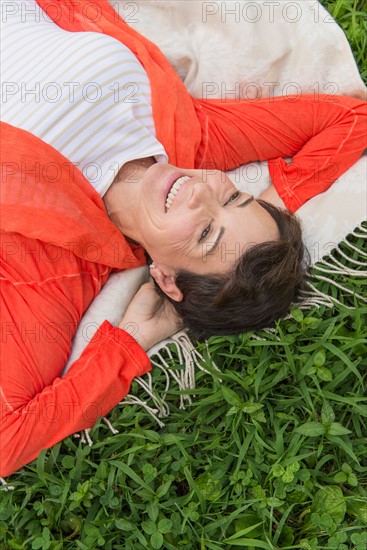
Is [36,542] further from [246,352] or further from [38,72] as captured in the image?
[38,72]

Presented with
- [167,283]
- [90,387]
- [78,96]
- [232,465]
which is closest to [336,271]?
[167,283]

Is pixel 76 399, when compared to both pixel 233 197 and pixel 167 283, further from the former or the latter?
pixel 233 197

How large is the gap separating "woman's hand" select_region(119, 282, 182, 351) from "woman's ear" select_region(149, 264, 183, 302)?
0.45 ft

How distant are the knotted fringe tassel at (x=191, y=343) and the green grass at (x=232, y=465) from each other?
0.11 feet

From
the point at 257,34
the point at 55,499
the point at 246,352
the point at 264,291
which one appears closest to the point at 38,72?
the point at 257,34

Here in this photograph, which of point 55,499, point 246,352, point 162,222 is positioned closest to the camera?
point 162,222

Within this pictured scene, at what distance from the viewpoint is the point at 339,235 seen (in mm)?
2533

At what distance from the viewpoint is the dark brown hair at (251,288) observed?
2168 mm

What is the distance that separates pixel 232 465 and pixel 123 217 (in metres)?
1.06

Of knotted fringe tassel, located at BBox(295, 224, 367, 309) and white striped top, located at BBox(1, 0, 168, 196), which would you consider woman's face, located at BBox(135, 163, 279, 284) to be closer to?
white striped top, located at BBox(1, 0, 168, 196)

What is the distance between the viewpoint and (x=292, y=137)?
260 centimetres

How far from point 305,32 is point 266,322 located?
1353 millimetres

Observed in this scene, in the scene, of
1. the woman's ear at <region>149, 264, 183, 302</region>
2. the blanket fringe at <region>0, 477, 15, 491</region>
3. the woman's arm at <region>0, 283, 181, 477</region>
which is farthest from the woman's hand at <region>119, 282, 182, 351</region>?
the blanket fringe at <region>0, 477, 15, 491</region>

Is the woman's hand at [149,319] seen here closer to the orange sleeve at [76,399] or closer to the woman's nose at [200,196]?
the orange sleeve at [76,399]
